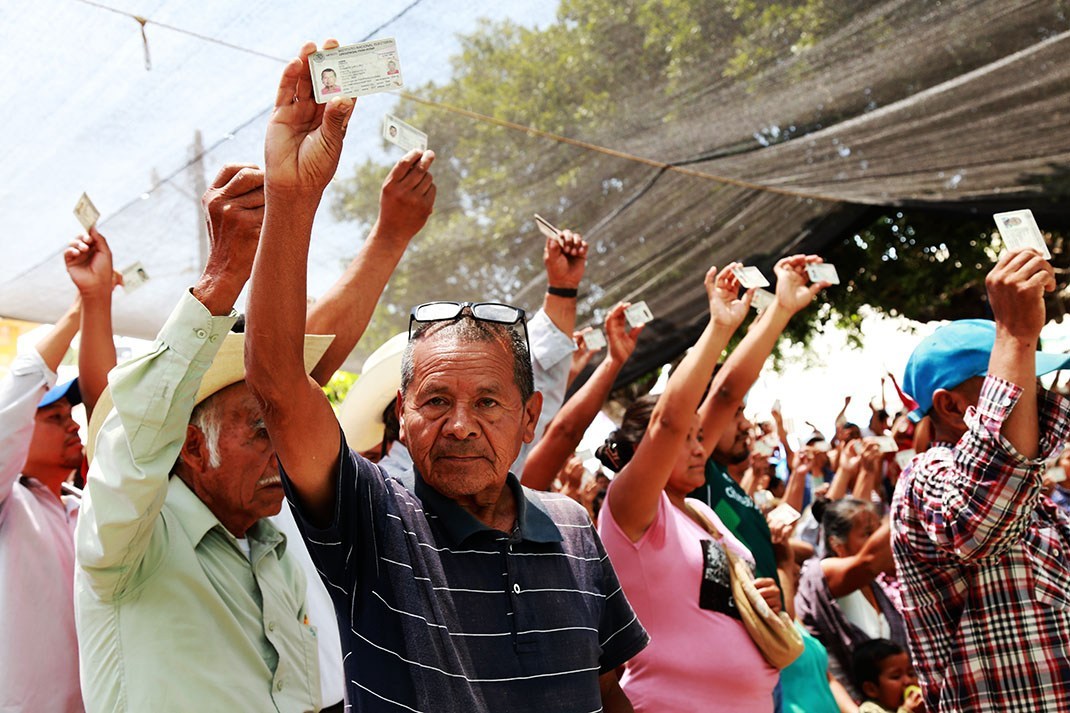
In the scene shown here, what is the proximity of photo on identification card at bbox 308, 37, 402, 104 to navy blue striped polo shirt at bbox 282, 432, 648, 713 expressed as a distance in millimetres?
572

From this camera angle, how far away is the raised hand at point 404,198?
2545 millimetres

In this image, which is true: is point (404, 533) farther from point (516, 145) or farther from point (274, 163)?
point (516, 145)

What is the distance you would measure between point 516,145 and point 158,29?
1.52 metres

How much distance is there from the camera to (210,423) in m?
2.27

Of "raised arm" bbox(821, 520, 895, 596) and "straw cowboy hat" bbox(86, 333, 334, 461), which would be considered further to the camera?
"raised arm" bbox(821, 520, 895, 596)

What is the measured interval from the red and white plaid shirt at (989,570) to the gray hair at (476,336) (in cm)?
120

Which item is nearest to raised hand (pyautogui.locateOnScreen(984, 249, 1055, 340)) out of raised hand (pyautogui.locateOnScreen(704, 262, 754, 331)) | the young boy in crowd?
raised hand (pyautogui.locateOnScreen(704, 262, 754, 331))

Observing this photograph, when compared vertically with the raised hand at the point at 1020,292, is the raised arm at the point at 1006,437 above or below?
below

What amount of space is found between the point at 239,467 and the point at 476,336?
68 cm

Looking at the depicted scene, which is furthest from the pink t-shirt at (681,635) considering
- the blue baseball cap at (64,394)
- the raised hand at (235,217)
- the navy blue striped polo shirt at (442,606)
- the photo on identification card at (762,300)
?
the blue baseball cap at (64,394)

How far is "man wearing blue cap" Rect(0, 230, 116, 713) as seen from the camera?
2.76 m

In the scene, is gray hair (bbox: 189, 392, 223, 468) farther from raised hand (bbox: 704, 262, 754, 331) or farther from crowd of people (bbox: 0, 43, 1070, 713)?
raised hand (bbox: 704, 262, 754, 331)

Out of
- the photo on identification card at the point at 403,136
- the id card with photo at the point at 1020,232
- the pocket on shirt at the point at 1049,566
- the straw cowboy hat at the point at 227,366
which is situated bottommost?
the pocket on shirt at the point at 1049,566

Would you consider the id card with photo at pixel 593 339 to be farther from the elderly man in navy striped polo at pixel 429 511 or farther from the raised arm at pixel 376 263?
the elderly man in navy striped polo at pixel 429 511
